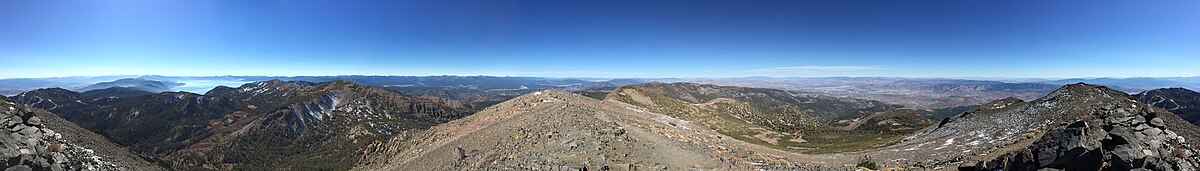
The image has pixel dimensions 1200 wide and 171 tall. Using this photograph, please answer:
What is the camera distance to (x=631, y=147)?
3189 centimetres

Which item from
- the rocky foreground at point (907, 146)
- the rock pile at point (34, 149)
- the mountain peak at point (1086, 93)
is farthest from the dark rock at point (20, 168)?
the mountain peak at point (1086, 93)

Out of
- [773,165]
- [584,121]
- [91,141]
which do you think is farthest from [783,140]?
[91,141]

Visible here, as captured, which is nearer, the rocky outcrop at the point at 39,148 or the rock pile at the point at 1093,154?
the rock pile at the point at 1093,154

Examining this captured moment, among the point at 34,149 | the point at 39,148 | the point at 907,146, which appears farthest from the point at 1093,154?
the point at 39,148

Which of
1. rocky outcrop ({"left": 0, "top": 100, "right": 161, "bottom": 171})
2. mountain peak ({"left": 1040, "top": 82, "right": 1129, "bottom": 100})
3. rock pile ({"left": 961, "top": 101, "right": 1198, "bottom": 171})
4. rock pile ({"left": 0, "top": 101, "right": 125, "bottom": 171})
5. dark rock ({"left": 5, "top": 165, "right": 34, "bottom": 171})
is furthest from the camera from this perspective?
mountain peak ({"left": 1040, "top": 82, "right": 1129, "bottom": 100})

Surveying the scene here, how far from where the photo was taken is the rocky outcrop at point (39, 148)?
17.9 meters

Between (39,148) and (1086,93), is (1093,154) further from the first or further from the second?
(1086,93)

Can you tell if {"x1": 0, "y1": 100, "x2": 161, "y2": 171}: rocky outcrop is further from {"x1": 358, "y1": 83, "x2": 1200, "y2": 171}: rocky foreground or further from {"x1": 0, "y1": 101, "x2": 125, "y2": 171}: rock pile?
{"x1": 358, "y1": 83, "x2": 1200, "y2": 171}: rocky foreground

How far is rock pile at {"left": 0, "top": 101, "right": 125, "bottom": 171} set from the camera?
17.8m

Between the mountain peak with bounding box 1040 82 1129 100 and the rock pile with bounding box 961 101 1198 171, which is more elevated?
the mountain peak with bounding box 1040 82 1129 100

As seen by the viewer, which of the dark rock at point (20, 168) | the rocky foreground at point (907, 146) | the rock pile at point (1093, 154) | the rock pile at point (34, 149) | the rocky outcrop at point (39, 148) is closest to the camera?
the rock pile at point (1093, 154)

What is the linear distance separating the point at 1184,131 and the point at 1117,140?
887 inches

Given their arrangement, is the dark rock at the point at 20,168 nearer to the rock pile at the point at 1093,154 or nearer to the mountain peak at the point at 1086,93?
the rock pile at the point at 1093,154

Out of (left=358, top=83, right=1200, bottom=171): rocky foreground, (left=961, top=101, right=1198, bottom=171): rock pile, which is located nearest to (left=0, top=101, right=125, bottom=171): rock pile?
(left=358, top=83, right=1200, bottom=171): rocky foreground
